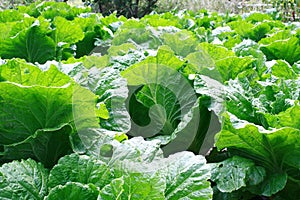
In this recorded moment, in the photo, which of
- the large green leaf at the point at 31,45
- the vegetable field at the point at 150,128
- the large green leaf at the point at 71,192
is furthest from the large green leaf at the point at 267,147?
the large green leaf at the point at 31,45

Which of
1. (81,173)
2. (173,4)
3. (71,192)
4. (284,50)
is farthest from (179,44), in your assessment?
(173,4)

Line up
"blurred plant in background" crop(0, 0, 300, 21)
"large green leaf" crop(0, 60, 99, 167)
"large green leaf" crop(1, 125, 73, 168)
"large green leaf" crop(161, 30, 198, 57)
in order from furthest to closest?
"blurred plant in background" crop(0, 0, 300, 21) → "large green leaf" crop(161, 30, 198, 57) → "large green leaf" crop(1, 125, 73, 168) → "large green leaf" crop(0, 60, 99, 167)

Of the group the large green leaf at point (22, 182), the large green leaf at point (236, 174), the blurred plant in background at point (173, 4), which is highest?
the large green leaf at point (22, 182)

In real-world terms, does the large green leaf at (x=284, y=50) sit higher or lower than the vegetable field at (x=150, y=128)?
lower

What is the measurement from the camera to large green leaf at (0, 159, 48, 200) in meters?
1.24

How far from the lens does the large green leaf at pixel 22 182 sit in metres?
1.24

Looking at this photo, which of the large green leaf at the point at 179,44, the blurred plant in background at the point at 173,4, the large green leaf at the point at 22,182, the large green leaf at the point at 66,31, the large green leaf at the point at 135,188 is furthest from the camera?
the blurred plant in background at the point at 173,4

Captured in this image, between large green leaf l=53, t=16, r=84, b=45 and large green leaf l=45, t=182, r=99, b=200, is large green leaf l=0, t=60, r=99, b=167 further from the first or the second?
large green leaf l=53, t=16, r=84, b=45

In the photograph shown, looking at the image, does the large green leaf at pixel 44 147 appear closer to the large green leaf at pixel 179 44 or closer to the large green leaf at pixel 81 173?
the large green leaf at pixel 81 173

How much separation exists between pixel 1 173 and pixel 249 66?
1372 millimetres

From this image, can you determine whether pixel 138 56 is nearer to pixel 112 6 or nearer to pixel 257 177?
pixel 257 177

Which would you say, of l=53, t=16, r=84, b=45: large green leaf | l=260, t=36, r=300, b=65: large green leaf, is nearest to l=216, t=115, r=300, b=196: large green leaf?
l=260, t=36, r=300, b=65: large green leaf

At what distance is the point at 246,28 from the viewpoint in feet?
13.1

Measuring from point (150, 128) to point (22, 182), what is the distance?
→ 1006 millimetres
